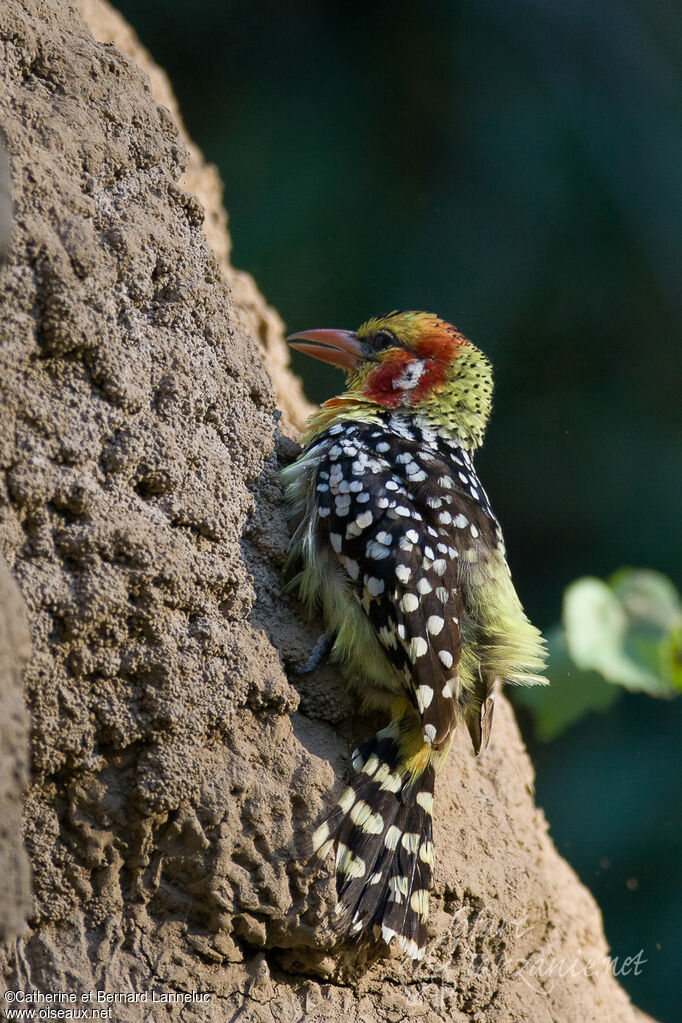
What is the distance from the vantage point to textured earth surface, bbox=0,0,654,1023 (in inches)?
93.1

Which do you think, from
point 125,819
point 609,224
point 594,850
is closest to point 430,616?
point 125,819

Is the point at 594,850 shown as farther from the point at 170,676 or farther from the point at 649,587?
the point at 170,676

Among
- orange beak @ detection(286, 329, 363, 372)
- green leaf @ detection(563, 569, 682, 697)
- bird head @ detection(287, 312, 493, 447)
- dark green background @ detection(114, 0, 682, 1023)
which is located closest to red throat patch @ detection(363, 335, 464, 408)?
bird head @ detection(287, 312, 493, 447)

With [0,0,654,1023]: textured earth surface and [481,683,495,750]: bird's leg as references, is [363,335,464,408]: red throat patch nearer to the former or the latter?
[0,0,654,1023]: textured earth surface

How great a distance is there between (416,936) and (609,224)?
5.50 m

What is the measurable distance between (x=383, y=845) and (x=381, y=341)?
1753 mm

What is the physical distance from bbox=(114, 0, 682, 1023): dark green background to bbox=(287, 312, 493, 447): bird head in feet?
9.07

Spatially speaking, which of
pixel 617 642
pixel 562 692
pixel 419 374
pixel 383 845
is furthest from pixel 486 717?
pixel 562 692

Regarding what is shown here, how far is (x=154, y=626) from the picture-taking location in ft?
8.13

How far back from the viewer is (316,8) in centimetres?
692

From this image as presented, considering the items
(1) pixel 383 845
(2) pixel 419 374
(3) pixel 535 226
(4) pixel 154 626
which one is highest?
(3) pixel 535 226

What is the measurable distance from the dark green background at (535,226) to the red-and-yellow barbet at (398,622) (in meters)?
3.55

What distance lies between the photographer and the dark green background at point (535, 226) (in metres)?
6.77

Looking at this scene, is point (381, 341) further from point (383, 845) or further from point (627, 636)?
point (627, 636)
